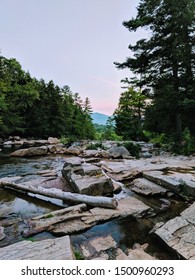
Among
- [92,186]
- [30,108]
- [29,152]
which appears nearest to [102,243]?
[92,186]

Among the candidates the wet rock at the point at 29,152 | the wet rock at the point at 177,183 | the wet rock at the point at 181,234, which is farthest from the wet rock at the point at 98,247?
the wet rock at the point at 29,152

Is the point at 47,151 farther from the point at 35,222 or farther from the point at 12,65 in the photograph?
the point at 12,65

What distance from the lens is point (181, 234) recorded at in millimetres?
2850

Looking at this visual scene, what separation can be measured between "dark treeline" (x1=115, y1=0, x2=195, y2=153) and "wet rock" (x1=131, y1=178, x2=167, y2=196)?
586cm

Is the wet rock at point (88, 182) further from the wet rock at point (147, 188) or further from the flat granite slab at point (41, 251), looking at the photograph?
the flat granite slab at point (41, 251)

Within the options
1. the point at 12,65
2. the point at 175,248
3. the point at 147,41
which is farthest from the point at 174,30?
the point at 12,65

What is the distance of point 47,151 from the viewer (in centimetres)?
1303

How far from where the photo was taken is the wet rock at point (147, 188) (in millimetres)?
4949

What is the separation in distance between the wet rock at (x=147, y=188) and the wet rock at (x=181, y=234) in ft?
5.03

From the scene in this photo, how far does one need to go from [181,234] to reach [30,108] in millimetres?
28039

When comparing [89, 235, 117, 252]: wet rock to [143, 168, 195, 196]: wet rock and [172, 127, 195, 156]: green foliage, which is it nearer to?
[143, 168, 195, 196]: wet rock

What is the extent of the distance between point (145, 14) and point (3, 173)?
12.0 metres

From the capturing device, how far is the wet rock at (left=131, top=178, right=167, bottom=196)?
4949mm

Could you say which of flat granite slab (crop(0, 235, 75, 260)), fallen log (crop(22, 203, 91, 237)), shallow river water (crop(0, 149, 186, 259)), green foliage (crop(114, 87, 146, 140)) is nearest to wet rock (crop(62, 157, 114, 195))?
shallow river water (crop(0, 149, 186, 259))
